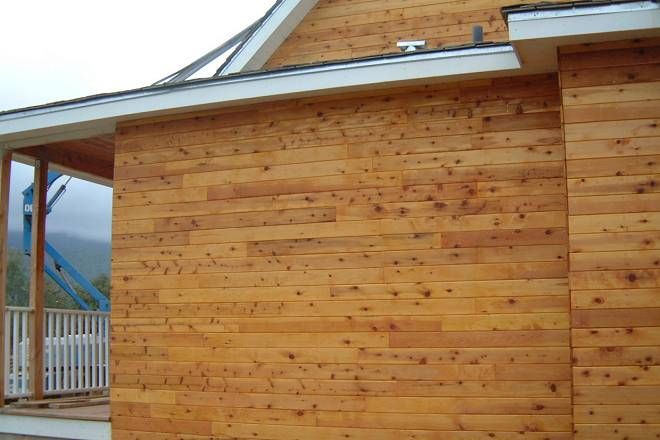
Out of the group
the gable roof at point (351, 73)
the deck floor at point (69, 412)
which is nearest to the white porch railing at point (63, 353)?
the deck floor at point (69, 412)

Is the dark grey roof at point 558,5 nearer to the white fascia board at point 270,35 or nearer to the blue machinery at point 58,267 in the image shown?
the white fascia board at point 270,35

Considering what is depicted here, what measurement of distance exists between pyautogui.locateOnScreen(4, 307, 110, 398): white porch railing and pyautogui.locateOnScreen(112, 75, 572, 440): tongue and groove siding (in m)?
2.05

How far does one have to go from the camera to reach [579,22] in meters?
5.55

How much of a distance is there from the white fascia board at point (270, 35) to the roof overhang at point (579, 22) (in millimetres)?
3937

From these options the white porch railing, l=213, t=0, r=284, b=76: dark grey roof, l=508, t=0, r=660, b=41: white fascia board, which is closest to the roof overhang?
l=508, t=0, r=660, b=41: white fascia board

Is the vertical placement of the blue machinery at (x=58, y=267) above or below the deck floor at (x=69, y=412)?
above

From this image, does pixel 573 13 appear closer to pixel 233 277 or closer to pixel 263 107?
pixel 263 107

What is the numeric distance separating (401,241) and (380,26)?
3.28m

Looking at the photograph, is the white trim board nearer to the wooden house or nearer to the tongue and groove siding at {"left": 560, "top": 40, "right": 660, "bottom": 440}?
the wooden house

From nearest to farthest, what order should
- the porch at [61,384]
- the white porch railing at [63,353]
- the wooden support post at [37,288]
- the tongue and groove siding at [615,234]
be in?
the tongue and groove siding at [615,234] < the porch at [61,384] < the white porch railing at [63,353] < the wooden support post at [37,288]

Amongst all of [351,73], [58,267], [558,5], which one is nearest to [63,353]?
[351,73]

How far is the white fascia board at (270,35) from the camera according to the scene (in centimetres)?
931

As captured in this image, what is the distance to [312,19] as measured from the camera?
31.1ft

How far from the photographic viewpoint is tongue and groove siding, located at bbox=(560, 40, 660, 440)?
5367mm
